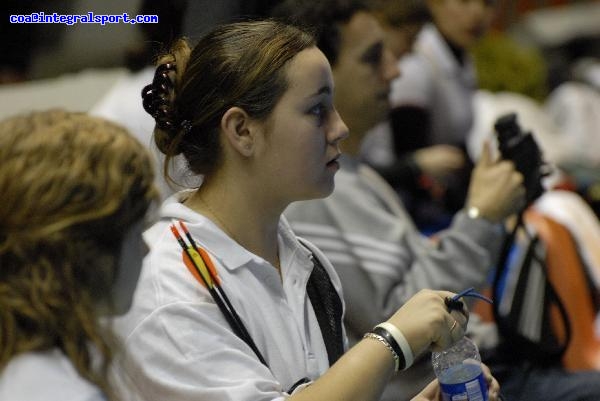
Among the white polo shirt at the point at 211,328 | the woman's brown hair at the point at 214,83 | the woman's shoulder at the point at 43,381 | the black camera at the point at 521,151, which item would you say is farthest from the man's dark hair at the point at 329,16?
the woman's shoulder at the point at 43,381

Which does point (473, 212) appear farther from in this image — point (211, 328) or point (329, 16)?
point (211, 328)

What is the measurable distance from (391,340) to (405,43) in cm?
170

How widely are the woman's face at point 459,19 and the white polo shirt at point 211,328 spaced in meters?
2.02

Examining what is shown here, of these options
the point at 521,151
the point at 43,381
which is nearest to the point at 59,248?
the point at 43,381

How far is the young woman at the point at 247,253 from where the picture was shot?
4.44 feet

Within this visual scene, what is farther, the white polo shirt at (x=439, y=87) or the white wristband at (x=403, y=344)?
the white polo shirt at (x=439, y=87)

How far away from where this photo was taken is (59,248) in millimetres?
1125

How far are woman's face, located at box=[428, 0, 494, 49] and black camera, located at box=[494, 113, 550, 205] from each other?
51.8 inches

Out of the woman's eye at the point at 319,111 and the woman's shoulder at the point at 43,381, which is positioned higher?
the woman's eye at the point at 319,111

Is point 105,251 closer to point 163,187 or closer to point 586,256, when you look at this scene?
point 163,187

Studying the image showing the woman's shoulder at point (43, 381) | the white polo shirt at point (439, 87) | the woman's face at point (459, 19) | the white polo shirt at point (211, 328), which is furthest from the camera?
the woman's face at point (459, 19)

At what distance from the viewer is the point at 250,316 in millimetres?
1452

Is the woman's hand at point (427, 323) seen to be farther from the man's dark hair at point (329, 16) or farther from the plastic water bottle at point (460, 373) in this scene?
the man's dark hair at point (329, 16)

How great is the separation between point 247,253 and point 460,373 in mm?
346
